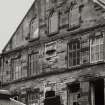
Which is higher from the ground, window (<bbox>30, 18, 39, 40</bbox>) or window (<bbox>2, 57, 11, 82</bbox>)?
window (<bbox>30, 18, 39, 40</bbox>)

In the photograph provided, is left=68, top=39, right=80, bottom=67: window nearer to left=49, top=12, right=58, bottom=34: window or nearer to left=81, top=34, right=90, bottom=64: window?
left=81, top=34, right=90, bottom=64: window

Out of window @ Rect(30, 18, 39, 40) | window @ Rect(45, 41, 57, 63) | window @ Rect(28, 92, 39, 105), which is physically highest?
window @ Rect(30, 18, 39, 40)

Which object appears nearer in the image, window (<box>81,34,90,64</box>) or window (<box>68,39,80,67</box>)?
Answer: window (<box>81,34,90,64</box>)

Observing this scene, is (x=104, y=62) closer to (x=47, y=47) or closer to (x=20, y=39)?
(x=47, y=47)

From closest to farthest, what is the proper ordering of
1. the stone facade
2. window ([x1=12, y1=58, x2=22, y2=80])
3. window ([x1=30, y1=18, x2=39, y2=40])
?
the stone facade, window ([x1=30, y1=18, x2=39, y2=40]), window ([x1=12, y1=58, x2=22, y2=80])

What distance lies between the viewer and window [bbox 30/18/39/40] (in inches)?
1791

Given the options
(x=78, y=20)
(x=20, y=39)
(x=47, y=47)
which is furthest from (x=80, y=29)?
(x=20, y=39)

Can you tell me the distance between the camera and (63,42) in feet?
141

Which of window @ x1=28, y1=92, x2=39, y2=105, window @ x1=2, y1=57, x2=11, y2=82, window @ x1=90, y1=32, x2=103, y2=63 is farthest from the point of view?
window @ x1=2, y1=57, x2=11, y2=82

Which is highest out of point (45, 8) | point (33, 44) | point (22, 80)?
point (45, 8)

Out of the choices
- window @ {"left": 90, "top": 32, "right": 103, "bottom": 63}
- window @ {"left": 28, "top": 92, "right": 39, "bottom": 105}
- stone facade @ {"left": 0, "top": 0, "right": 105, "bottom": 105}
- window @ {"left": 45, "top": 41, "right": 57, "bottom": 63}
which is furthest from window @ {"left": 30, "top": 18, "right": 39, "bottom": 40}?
window @ {"left": 90, "top": 32, "right": 103, "bottom": 63}

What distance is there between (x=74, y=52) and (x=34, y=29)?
5.42m

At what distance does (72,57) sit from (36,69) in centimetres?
399

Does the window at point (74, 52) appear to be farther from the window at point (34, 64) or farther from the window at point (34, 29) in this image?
the window at point (34, 29)
